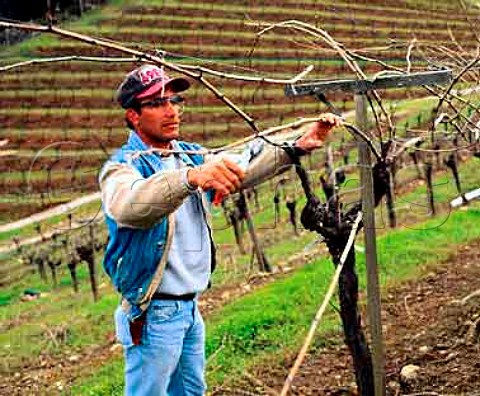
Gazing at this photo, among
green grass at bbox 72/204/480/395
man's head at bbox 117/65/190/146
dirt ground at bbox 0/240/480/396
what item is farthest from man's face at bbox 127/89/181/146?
green grass at bbox 72/204/480/395

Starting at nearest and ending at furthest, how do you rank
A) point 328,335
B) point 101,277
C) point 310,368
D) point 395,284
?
point 310,368, point 328,335, point 395,284, point 101,277

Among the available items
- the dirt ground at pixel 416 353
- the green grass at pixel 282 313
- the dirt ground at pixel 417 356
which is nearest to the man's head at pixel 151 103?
the dirt ground at pixel 416 353

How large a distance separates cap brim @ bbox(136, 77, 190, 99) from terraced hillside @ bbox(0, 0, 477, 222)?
2065cm

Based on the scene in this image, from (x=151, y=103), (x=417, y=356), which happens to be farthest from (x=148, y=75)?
(x=417, y=356)

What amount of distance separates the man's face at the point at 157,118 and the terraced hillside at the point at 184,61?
20.7 metres

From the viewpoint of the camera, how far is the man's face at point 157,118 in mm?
3490

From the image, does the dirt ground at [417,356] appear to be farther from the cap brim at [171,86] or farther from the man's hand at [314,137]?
the cap brim at [171,86]

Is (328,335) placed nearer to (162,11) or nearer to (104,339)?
(104,339)

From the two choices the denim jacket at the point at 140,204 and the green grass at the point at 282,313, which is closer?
the denim jacket at the point at 140,204

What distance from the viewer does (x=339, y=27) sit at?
121ft

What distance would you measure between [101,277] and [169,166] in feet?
43.8

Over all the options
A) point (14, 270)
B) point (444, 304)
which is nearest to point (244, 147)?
point (444, 304)

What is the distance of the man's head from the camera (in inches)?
137

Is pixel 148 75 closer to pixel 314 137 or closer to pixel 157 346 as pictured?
pixel 314 137
